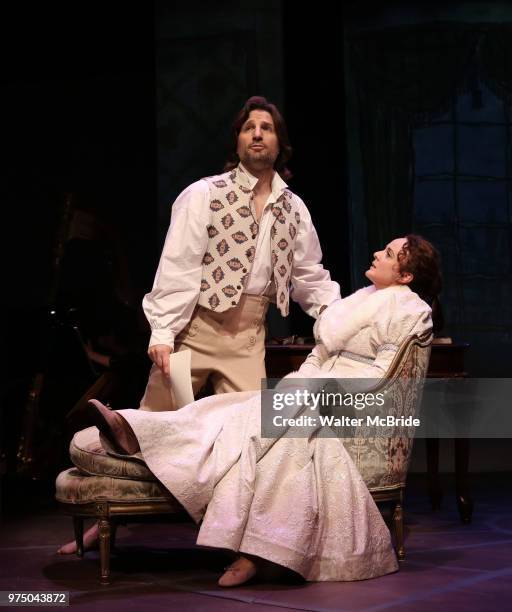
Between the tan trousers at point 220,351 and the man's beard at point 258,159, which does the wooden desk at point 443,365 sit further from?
the man's beard at point 258,159

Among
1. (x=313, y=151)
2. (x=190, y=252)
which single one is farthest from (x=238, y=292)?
(x=313, y=151)

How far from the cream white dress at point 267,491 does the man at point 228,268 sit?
1.11 feet

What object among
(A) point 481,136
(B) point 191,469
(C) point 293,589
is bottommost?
(C) point 293,589

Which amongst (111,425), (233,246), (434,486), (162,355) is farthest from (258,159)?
(434,486)

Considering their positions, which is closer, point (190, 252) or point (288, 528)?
point (288, 528)

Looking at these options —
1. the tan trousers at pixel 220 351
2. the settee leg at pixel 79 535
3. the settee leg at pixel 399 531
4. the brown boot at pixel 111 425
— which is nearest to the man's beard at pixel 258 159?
the tan trousers at pixel 220 351

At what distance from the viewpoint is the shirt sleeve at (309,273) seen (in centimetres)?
372

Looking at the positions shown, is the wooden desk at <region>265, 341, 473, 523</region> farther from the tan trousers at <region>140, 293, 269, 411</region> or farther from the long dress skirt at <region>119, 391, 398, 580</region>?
the long dress skirt at <region>119, 391, 398, 580</region>

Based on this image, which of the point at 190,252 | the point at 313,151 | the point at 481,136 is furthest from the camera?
the point at 481,136

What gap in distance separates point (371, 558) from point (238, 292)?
3.23 feet

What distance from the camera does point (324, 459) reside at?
304 centimetres

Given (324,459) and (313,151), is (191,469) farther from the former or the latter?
→ (313,151)

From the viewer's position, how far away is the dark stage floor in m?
2.73

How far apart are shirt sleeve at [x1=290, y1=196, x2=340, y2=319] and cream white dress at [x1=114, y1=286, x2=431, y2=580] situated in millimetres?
725
